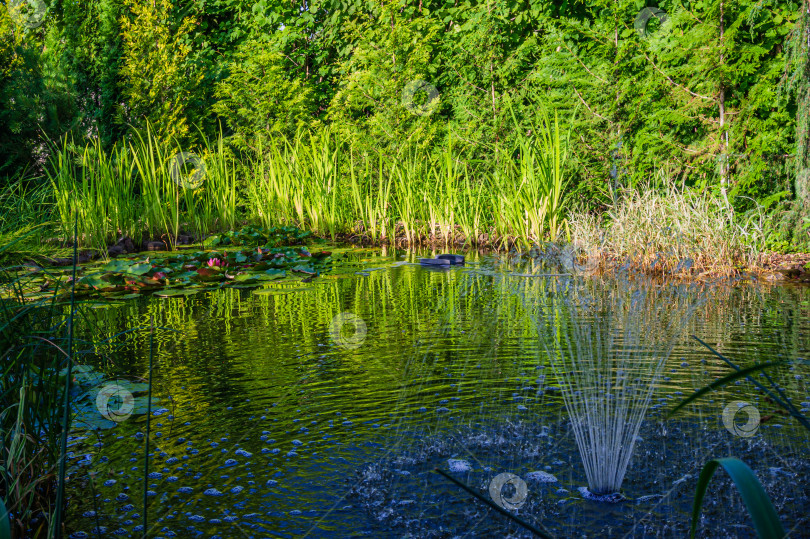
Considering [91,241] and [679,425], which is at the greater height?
[91,241]

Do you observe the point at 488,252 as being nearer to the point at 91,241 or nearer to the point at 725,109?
the point at 725,109

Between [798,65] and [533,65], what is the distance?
3.91 metres

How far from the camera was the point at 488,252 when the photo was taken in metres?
7.73

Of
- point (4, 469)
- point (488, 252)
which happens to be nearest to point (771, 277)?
point (488, 252)

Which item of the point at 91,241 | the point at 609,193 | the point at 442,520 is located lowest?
the point at 442,520

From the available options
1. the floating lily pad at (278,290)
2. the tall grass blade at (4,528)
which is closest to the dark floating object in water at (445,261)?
the floating lily pad at (278,290)
